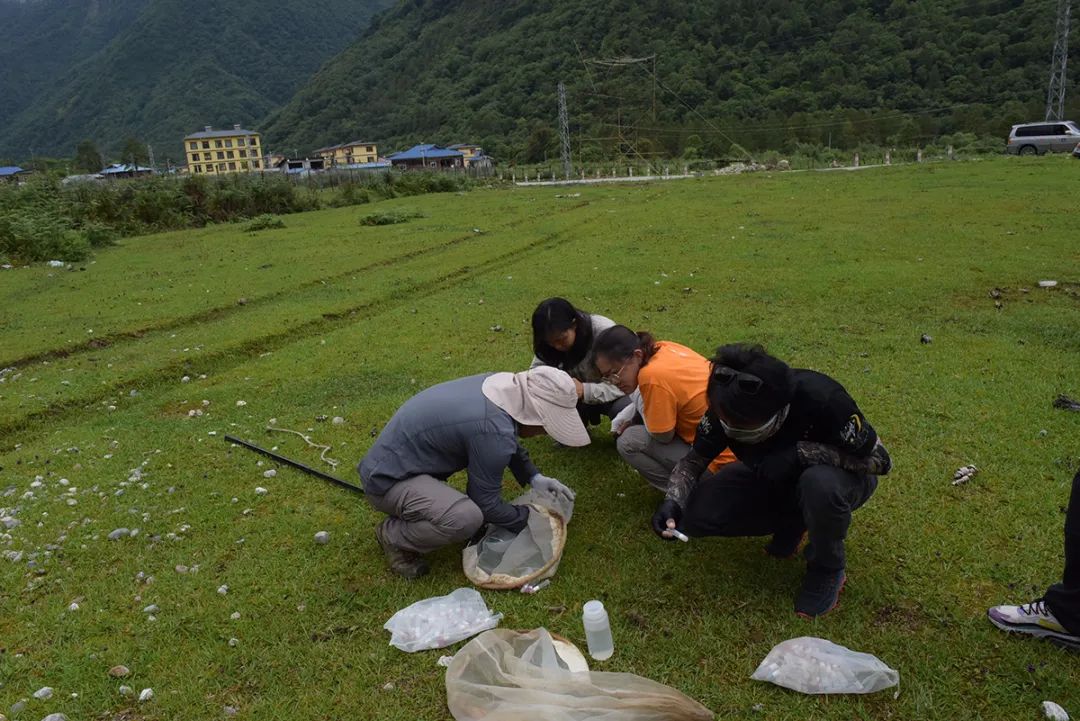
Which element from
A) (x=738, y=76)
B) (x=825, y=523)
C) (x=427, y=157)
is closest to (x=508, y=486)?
(x=825, y=523)

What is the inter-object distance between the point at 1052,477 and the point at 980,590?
64.0 inches

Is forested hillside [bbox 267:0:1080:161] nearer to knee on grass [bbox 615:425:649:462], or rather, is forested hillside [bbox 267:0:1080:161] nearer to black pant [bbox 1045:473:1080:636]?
knee on grass [bbox 615:425:649:462]

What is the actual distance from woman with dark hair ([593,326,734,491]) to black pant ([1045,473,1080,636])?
1.71 meters

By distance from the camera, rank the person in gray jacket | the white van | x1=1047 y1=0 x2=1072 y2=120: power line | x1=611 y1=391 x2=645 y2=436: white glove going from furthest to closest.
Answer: x1=1047 y1=0 x2=1072 y2=120: power line, the white van, x1=611 y1=391 x2=645 y2=436: white glove, the person in gray jacket

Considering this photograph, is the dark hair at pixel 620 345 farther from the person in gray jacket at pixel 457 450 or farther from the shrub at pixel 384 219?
the shrub at pixel 384 219

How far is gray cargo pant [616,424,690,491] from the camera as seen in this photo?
178 inches

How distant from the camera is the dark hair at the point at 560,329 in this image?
514 centimetres

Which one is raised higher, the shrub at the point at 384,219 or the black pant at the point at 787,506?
the shrub at the point at 384,219

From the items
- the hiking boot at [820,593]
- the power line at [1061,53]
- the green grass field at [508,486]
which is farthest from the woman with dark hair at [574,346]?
the power line at [1061,53]

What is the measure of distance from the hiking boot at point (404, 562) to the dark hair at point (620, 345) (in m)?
1.67

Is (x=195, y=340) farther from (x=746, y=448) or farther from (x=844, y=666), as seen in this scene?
(x=844, y=666)

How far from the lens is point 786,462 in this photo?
11.5ft

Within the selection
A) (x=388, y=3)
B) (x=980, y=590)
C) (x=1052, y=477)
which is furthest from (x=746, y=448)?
(x=388, y=3)

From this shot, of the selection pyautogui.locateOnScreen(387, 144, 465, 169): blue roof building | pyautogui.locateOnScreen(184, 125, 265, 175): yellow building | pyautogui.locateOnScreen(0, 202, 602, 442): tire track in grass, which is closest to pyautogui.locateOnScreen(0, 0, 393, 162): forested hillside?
pyautogui.locateOnScreen(184, 125, 265, 175): yellow building
